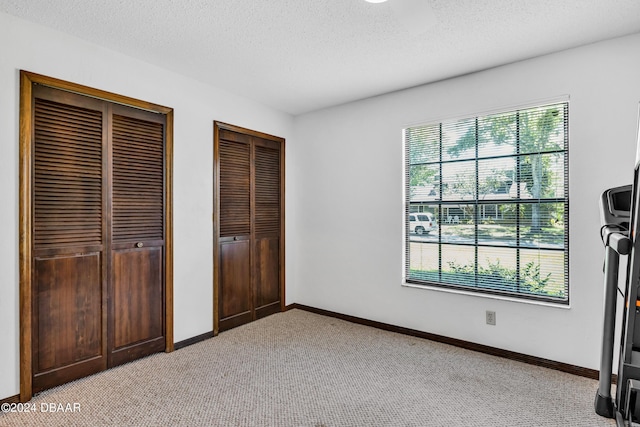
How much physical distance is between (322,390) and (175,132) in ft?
8.34

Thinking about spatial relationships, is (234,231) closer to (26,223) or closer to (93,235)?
(93,235)

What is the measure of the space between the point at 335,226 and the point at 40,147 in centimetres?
285

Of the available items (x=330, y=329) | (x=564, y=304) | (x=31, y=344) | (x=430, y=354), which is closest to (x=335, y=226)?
(x=330, y=329)

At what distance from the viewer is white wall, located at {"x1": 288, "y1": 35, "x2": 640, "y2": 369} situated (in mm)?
2547

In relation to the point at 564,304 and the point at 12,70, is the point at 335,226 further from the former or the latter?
the point at 12,70

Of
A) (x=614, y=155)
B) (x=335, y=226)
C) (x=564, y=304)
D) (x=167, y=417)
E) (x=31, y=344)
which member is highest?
(x=614, y=155)

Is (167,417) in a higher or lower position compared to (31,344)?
lower

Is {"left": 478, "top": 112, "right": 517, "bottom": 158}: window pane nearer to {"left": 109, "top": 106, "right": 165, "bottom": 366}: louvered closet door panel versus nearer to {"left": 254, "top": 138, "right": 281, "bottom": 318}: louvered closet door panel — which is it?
{"left": 254, "top": 138, "right": 281, "bottom": 318}: louvered closet door panel

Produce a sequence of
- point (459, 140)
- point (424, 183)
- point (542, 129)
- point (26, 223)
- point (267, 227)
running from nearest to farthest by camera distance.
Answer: point (26, 223), point (542, 129), point (459, 140), point (424, 183), point (267, 227)

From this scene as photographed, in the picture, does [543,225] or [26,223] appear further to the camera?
[543,225]

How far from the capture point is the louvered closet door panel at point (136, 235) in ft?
9.14

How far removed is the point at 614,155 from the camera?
2.50 m

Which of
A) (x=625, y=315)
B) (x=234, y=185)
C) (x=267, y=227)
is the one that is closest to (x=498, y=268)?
(x=625, y=315)

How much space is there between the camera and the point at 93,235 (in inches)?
104
